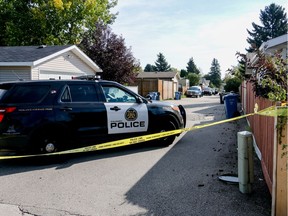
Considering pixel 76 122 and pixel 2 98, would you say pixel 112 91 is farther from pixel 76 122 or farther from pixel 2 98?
pixel 2 98

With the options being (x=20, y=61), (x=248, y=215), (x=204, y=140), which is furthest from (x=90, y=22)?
(x=248, y=215)

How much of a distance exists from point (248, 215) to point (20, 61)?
13.5 meters

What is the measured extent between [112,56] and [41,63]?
9.82 m

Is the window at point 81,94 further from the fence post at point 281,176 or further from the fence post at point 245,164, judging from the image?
the fence post at point 281,176

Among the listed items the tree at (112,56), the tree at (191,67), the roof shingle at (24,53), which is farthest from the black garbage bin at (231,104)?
the tree at (191,67)

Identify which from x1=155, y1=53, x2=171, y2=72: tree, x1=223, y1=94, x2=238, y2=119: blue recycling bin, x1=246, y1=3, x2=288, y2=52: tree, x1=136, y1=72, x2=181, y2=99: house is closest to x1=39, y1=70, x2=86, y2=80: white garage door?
x1=223, y1=94, x2=238, y2=119: blue recycling bin

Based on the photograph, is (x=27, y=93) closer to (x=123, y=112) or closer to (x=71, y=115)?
(x=71, y=115)

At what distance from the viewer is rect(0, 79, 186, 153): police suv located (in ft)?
20.7

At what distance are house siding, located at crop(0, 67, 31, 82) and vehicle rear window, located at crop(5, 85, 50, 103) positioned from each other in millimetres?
8935

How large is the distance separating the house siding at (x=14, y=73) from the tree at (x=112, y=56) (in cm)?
998

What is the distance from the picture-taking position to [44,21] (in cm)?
3189

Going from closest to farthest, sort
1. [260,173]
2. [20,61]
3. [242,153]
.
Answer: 1. [242,153]
2. [260,173]
3. [20,61]

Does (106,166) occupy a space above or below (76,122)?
below

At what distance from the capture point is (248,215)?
396 centimetres
